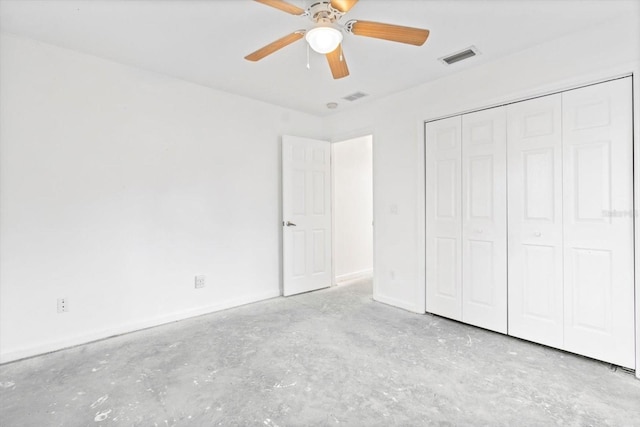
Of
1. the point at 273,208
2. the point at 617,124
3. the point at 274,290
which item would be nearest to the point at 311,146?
the point at 273,208

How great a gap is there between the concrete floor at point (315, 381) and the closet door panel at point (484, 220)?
26cm

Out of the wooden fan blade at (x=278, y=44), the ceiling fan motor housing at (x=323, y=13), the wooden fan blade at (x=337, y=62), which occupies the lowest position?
the wooden fan blade at (x=337, y=62)

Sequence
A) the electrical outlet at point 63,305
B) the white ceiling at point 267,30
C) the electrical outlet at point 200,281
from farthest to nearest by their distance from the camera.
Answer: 1. the electrical outlet at point 200,281
2. the electrical outlet at point 63,305
3. the white ceiling at point 267,30

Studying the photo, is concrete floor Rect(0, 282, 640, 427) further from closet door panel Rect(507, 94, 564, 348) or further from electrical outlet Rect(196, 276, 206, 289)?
electrical outlet Rect(196, 276, 206, 289)

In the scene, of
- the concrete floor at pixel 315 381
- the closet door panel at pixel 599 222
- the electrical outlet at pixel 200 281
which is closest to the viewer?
the concrete floor at pixel 315 381

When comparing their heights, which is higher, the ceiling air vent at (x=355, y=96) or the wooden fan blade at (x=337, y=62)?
the ceiling air vent at (x=355, y=96)

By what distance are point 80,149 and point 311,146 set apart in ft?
8.03

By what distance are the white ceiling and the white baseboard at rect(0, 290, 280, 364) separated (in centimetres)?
235

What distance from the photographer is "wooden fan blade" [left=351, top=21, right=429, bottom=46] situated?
1.76 m

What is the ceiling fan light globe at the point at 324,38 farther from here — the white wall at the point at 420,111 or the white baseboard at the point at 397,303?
the white baseboard at the point at 397,303

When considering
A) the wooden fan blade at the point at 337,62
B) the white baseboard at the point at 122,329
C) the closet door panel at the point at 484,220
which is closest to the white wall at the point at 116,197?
the white baseboard at the point at 122,329

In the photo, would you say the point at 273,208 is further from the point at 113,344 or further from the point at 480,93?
the point at 480,93

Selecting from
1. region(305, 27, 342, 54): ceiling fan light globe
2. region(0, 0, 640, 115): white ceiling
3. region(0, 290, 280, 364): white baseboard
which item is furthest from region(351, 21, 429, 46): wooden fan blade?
region(0, 290, 280, 364): white baseboard

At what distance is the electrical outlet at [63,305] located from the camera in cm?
255
